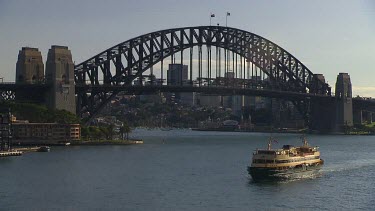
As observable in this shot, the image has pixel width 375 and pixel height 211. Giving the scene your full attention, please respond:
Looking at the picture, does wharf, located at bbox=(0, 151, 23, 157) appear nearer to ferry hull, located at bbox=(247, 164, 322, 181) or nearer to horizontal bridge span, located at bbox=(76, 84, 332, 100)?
ferry hull, located at bbox=(247, 164, 322, 181)

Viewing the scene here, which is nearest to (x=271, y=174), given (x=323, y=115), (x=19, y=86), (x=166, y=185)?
(x=166, y=185)

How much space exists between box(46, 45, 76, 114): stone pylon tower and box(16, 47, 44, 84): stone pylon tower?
3269mm

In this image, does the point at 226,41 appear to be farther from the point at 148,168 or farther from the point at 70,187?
the point at 70,187

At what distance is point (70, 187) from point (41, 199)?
487 centimetres

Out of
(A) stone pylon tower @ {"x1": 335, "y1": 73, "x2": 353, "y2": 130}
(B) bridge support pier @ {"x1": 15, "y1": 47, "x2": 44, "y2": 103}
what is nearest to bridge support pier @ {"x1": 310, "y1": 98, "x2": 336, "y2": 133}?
(A) stone pylon tower @ {"x1": 335, "y1": 73, "x2": 353, "y2": 130}

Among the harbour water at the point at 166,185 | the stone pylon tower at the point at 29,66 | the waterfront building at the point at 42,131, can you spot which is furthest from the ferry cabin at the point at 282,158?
the stone pylon tower at the point at 29,66

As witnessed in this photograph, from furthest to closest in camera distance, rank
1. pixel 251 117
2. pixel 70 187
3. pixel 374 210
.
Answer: pixel 251 117 → pixel 70 187 → pixel 374 210

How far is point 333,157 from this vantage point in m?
69.4

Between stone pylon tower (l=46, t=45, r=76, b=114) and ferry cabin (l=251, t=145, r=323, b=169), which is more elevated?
stone pylon tower (l=46, t=45, r=76, b=114)

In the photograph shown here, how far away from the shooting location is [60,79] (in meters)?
90.5

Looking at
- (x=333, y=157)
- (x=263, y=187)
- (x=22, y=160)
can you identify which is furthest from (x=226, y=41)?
(x=263, y=187)

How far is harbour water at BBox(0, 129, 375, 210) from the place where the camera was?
38.4 metres

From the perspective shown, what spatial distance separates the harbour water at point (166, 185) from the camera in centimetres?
3844

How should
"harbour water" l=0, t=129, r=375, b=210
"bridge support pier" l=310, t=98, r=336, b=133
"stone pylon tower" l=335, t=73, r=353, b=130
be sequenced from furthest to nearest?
1. "bridge support pier" l=310, t=98, r=336, b=133
2. "stone pylon tower" l=335, t=73, r=353, b=130
3. "harbour water" l=0, t=129, r=375, b=210
